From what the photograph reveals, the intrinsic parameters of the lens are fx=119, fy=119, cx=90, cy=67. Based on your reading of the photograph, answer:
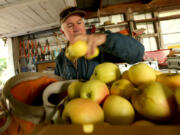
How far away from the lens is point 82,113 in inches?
12.0

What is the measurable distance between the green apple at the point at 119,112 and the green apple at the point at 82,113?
0.04 metres

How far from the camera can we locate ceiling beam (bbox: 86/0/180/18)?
324cm

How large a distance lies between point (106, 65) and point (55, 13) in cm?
262

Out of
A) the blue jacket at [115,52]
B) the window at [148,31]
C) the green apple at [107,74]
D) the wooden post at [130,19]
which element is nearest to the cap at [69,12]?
the blue jacket at [115,52]

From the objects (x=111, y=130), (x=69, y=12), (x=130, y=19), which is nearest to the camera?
(x=111, y=130)

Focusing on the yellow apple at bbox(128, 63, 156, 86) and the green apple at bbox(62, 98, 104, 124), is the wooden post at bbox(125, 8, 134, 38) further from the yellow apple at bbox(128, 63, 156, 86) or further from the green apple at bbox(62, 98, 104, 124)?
the green apple at bbox(62, 98, 104, 124)

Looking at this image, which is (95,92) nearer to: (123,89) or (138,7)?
(123,89)

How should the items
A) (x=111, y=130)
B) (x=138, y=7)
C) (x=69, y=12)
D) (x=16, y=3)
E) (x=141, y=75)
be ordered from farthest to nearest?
(x=138, y=7)
(x=16, y=3)
(x=69, y=12)
(x=141, y=75)
(x=111, y=130)

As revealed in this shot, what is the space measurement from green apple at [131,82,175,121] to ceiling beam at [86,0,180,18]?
11.2ft

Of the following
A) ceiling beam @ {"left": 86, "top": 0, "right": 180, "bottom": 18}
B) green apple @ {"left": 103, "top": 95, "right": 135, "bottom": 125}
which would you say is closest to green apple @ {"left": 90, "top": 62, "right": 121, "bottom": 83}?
green apple @ {"left": 103, "top": 95, "right": 135, "bottom": 125}

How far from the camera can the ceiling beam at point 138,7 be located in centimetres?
324

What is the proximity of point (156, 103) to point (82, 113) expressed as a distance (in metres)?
0.19

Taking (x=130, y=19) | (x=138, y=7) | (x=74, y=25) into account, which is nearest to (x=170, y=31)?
(x=138, y=7)

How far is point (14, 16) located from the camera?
2.55 meters
